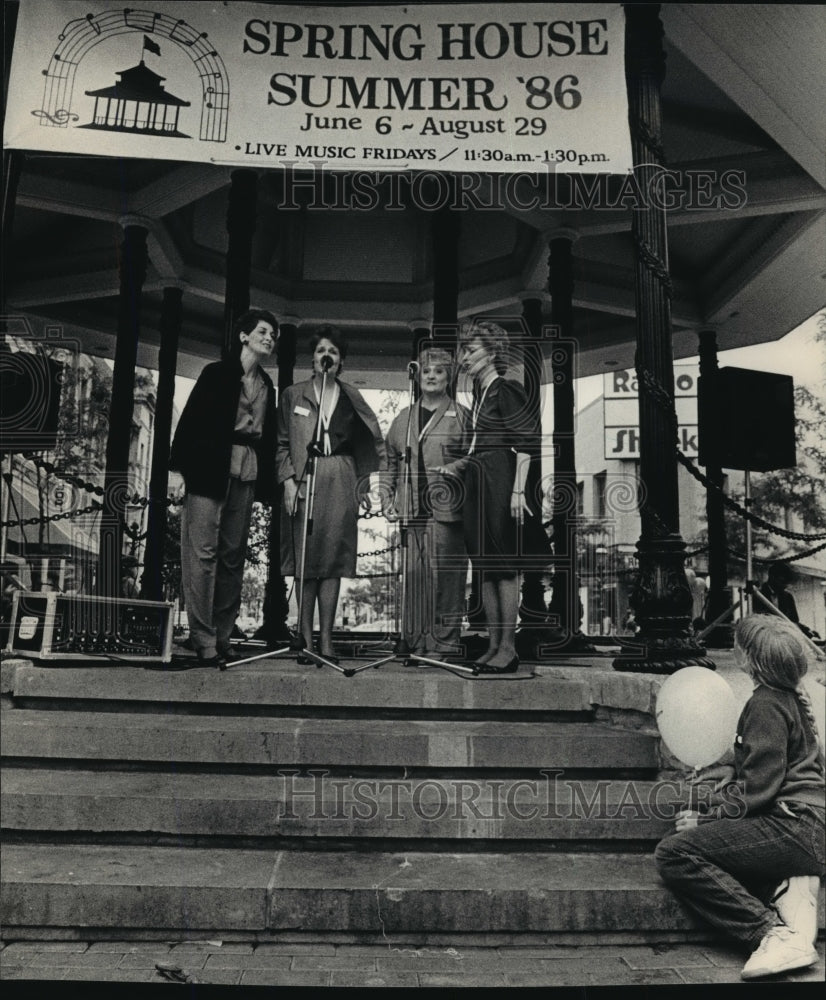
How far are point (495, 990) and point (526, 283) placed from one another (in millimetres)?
8685

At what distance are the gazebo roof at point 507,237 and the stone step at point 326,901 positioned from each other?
5.30m

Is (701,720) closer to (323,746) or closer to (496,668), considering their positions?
(323,746)

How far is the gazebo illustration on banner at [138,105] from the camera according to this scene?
4.58 meters

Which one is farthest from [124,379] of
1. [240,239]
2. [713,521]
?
[713,521]

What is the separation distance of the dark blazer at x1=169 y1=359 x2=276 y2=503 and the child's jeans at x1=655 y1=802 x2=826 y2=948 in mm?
3182

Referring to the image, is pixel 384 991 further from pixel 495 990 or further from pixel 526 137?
pixel 526 137

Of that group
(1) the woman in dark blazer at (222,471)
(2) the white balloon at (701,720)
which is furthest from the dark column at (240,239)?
(2) the white balloon at (701,720)

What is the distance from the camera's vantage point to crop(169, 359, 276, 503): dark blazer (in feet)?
16.4

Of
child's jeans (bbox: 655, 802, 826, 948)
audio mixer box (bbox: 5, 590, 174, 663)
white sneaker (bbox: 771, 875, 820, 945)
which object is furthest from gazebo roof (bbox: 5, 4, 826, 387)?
white sneaker (bbox: 771, 875, 820, 945)

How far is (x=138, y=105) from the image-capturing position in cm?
462

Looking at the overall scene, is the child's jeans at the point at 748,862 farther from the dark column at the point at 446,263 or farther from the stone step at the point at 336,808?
the dark column at the point at 446,263

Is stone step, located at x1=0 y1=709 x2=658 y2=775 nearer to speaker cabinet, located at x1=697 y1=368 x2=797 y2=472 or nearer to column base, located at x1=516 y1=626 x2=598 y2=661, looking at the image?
column base, located at x1=516 y1=626 x2=598 y2=661

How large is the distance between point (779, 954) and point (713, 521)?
7.44 metres

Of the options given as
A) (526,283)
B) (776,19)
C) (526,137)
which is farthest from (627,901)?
(526,283)
